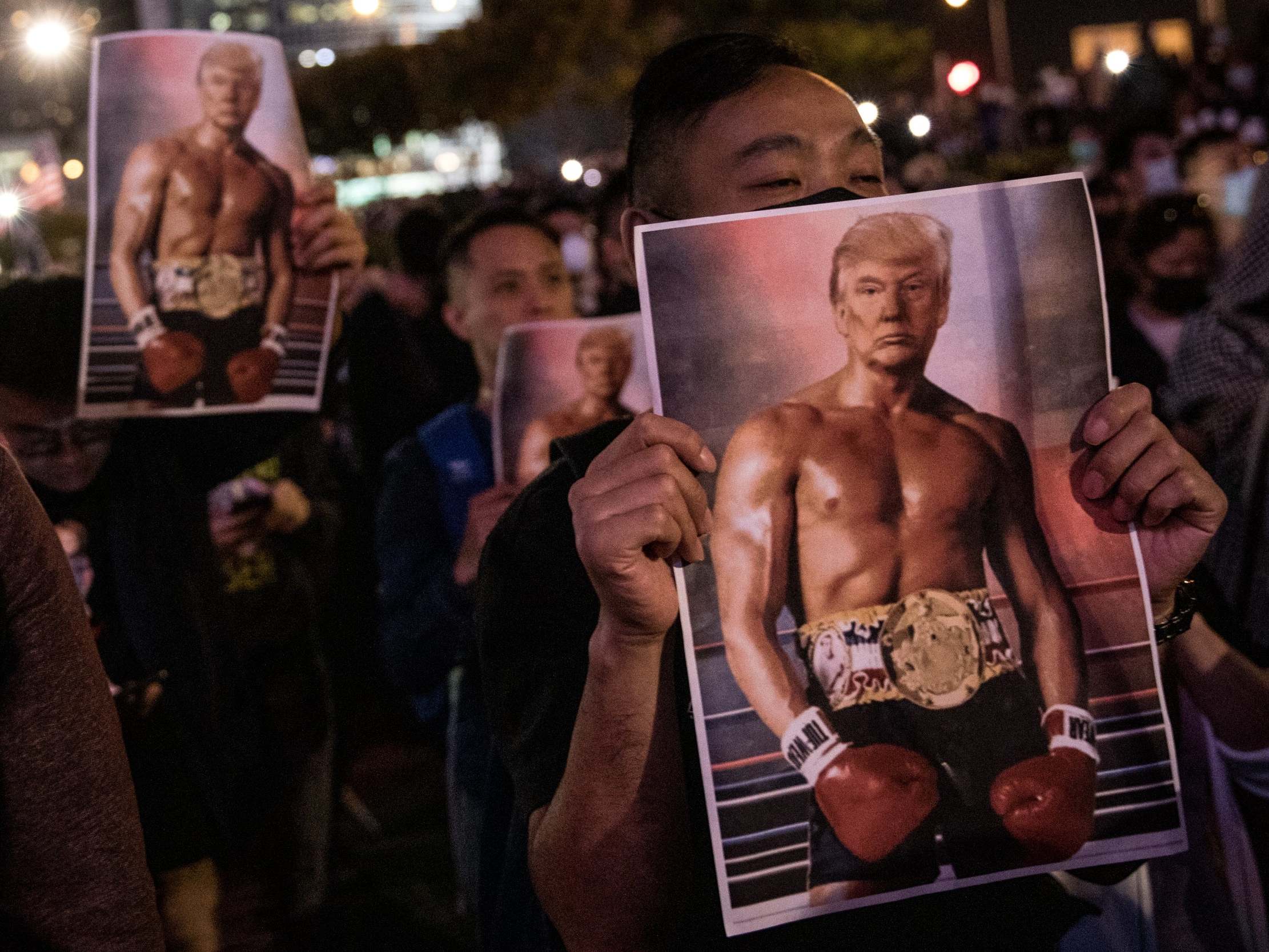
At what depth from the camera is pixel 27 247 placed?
1044cm

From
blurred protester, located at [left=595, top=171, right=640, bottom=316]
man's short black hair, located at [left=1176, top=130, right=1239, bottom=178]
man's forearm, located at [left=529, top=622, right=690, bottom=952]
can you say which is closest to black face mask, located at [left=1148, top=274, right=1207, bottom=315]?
man's short black hair, located at [left=1176, top=130, right=1239, bottom=178]

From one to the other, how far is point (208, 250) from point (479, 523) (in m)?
0.74

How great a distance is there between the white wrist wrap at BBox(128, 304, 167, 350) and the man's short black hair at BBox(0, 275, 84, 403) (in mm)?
353

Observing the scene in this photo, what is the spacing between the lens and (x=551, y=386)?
2.39 meters

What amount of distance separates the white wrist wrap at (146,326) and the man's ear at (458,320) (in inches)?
49.2

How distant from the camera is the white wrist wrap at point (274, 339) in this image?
2020 mm

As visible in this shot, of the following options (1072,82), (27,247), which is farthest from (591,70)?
(27,247)

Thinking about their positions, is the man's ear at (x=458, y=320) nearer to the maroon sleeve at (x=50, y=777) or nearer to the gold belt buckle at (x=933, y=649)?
the maroon sleeve at (x=50, y=777)

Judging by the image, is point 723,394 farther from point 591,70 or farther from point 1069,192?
point 591,70

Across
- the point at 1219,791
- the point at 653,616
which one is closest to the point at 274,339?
the point at 653,616

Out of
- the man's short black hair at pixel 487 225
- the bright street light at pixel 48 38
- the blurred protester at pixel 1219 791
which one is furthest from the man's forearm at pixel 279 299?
the bright street light at pixel 48 38

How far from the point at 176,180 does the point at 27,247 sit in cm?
962

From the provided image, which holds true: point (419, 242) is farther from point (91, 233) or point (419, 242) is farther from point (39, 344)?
point (91, 233)

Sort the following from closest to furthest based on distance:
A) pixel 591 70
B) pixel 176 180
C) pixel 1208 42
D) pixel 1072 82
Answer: pixel 176 180 → pixel 1208 42 → pixel 1072 82 → pixel 591 70
